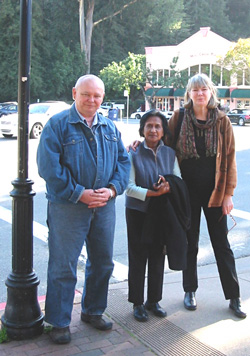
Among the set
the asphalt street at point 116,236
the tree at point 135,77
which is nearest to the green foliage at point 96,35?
the tree at point 135,77

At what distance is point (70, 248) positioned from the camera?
3.27 metres

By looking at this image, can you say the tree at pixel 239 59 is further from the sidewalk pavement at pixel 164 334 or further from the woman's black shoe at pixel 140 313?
the woman's black shoe at pixel 140 313

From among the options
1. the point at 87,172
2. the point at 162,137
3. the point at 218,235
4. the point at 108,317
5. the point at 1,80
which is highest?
the point at 1,80

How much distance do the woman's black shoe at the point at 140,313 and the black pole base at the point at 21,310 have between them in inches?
32.0

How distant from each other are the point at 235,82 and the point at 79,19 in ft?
68.6

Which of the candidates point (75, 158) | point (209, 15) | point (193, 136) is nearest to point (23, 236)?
point (75, 158)

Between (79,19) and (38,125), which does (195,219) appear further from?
(79,19)

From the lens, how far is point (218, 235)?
3.93 m

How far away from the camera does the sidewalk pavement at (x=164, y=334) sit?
3240 millimetres

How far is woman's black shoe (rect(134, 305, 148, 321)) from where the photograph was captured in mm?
3727

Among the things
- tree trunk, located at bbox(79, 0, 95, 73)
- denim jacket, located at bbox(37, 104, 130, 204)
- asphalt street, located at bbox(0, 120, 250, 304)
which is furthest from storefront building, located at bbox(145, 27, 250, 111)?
denim jacket, located at bbox(37, 104, 130, 204)

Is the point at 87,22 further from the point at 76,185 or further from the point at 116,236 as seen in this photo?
the point at 76,185

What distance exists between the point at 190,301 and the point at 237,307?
40 cm

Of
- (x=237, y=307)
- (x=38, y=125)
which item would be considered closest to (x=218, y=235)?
(x=237, y=307)
